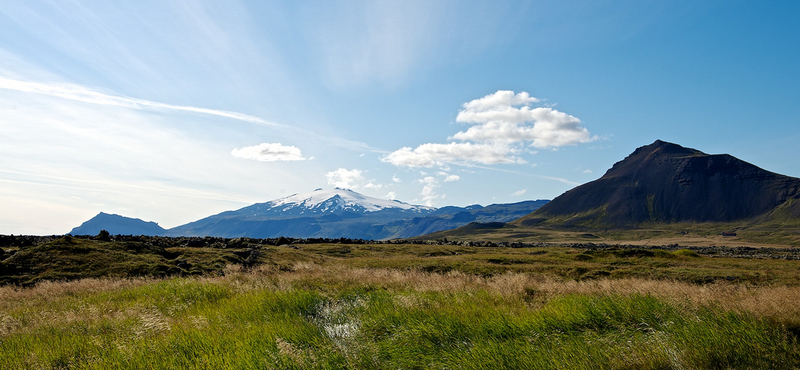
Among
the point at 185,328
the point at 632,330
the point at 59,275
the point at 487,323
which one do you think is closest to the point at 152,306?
the point at 185,328

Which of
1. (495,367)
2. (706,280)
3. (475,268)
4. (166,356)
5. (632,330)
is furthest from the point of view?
(475,268)

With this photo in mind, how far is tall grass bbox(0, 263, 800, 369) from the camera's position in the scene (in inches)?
219

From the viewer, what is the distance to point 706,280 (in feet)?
76.4

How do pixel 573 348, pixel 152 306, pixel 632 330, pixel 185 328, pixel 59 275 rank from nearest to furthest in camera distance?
pixel 573 348 → pixel 632 330 → pixel 185 328 → pixel 152 306 → pixel 59 275

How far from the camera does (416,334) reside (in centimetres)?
704

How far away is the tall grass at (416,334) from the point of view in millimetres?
5574

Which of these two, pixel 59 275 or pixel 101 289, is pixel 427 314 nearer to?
pixel 101 289

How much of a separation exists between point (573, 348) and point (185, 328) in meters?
7.10

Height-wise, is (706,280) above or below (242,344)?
below

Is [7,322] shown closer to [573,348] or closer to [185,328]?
Result: [185,328]

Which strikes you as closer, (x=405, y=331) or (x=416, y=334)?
(x=416, y=334)

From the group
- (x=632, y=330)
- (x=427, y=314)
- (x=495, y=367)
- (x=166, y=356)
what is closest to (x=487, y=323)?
(x=427, y=314)

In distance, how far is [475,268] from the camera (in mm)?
28078

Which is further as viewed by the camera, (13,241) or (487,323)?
(13,241)
